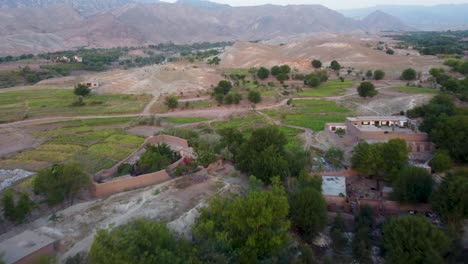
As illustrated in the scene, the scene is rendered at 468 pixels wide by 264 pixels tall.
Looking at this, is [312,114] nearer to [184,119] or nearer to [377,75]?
[184,119]

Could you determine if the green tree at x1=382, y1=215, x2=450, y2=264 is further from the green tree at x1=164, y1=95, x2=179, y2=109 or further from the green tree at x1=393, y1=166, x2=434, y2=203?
the green tree at x1=164, y1=95, x2=179, y2=109

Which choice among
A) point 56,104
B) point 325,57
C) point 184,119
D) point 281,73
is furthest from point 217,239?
point 325,57

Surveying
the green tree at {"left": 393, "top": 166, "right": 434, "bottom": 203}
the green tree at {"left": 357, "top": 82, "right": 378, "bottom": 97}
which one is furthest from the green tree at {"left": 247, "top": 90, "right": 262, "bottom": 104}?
the green tree at {"left": 393, "top": 166, "right": 434, "bottom": 203}

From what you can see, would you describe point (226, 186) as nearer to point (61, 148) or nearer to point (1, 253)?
point (1, 253)

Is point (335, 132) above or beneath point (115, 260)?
beneath

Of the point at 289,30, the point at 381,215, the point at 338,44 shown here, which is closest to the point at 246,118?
the point at 381,215

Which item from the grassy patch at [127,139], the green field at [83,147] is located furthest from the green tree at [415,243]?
the grassy patch at [127,139]
